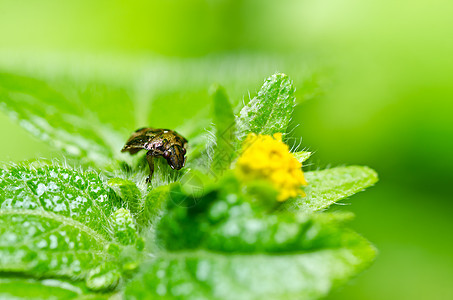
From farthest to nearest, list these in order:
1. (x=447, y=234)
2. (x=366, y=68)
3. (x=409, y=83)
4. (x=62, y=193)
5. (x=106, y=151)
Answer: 1. (x=366, y=68)
2. (x=409, y=83)
3. (x=447, y=234)
4. (x=106, y=151)
5. (x=62, y=193)

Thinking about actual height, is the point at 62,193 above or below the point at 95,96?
below

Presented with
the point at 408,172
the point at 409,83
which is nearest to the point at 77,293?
the point at 408,172

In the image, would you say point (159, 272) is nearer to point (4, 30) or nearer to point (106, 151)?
point (106, 151)

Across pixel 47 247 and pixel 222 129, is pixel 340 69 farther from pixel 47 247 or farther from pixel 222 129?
pixel 47 247

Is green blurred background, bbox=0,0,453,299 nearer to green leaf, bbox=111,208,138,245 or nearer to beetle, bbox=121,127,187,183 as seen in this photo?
beetle, bbox=121,127,187,183

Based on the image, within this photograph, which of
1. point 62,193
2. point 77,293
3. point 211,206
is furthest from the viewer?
point 62,193

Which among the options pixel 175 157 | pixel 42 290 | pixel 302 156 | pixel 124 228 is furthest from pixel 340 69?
pixel 42 290

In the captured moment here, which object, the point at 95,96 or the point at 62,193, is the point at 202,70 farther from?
the point at 62,193

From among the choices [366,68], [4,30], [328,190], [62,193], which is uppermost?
[4,30]

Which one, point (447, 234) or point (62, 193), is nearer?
point (62, 193)
